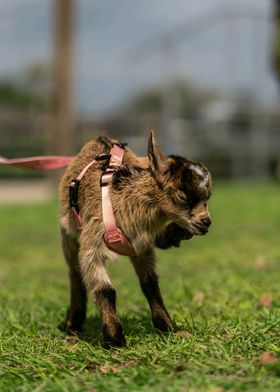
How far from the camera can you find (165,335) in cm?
429

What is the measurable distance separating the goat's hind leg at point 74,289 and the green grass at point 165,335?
0.34 ft

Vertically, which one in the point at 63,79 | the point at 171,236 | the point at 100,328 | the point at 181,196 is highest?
the point at 63,79

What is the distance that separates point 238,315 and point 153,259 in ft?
2.48

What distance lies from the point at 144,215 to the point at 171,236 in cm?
21

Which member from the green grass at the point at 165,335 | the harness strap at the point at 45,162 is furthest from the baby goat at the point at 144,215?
the harness strap at the point at 45,162

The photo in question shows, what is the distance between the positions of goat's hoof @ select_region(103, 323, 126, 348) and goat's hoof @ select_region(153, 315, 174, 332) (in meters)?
0.41

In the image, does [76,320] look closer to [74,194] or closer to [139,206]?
[74,194]

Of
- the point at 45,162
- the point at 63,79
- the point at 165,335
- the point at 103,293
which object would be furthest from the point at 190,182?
the point at 63,79

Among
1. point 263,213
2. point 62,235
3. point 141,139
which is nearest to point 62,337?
point 62,235

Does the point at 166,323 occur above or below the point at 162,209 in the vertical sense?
below

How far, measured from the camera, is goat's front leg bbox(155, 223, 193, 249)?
4.34m

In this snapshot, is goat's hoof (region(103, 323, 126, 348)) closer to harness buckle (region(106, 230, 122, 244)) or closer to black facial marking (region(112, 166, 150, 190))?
harness buckle (region(106, 230, 122, 244))

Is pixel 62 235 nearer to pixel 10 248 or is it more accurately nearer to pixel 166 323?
pixel 166 323

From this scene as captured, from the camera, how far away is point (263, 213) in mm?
13703
